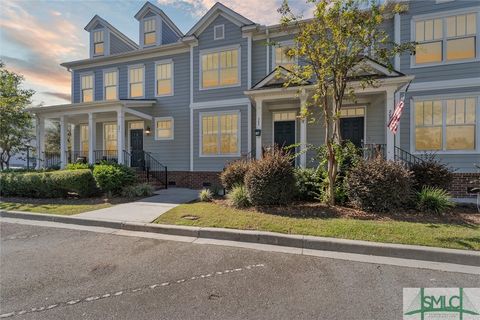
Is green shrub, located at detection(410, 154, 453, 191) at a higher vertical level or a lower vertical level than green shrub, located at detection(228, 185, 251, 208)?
higher

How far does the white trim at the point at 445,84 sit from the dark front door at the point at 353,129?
7.13ft

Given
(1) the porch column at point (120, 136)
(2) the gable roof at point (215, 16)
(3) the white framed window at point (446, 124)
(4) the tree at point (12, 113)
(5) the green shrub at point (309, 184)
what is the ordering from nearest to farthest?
(5) the green shrub at point (309, 184) → (3) the white framed window at point (446, 124) → (1) the porch column at point (120, 136) → (2) the gable roof at point (215, 16) → (4) the tree at point (12, 113)

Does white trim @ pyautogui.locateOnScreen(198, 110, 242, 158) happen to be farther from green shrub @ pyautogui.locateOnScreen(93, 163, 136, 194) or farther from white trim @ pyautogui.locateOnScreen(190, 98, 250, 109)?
green shrub @ pyautogui.locateOnScreen(93, 163, 136, 194)

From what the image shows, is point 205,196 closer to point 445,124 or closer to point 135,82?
point 135,82

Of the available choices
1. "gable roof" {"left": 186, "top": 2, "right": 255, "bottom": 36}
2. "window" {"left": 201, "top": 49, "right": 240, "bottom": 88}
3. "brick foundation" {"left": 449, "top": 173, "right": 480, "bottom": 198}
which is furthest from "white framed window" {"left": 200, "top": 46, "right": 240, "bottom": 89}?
"brick foundation" {"left": 449, "top": 173, "right": 480, "bottom": 198}

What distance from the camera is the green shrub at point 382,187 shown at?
20.8ft

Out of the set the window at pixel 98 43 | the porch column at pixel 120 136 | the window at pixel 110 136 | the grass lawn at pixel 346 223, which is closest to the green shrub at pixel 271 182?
the grass lawn at pixel 346 223

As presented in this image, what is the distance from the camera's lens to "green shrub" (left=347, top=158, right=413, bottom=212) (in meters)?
6.34

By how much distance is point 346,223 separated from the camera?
548 centimetres

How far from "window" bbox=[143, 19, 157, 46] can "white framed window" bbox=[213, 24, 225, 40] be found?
3.91m

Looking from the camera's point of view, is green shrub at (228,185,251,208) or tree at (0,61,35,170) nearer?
green shrub at (228,185,251,208)

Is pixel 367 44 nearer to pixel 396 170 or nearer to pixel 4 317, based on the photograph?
pixel 396 170

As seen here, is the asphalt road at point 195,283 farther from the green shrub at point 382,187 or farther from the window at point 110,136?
the window at point 110,136

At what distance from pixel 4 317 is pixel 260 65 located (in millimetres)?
11568
